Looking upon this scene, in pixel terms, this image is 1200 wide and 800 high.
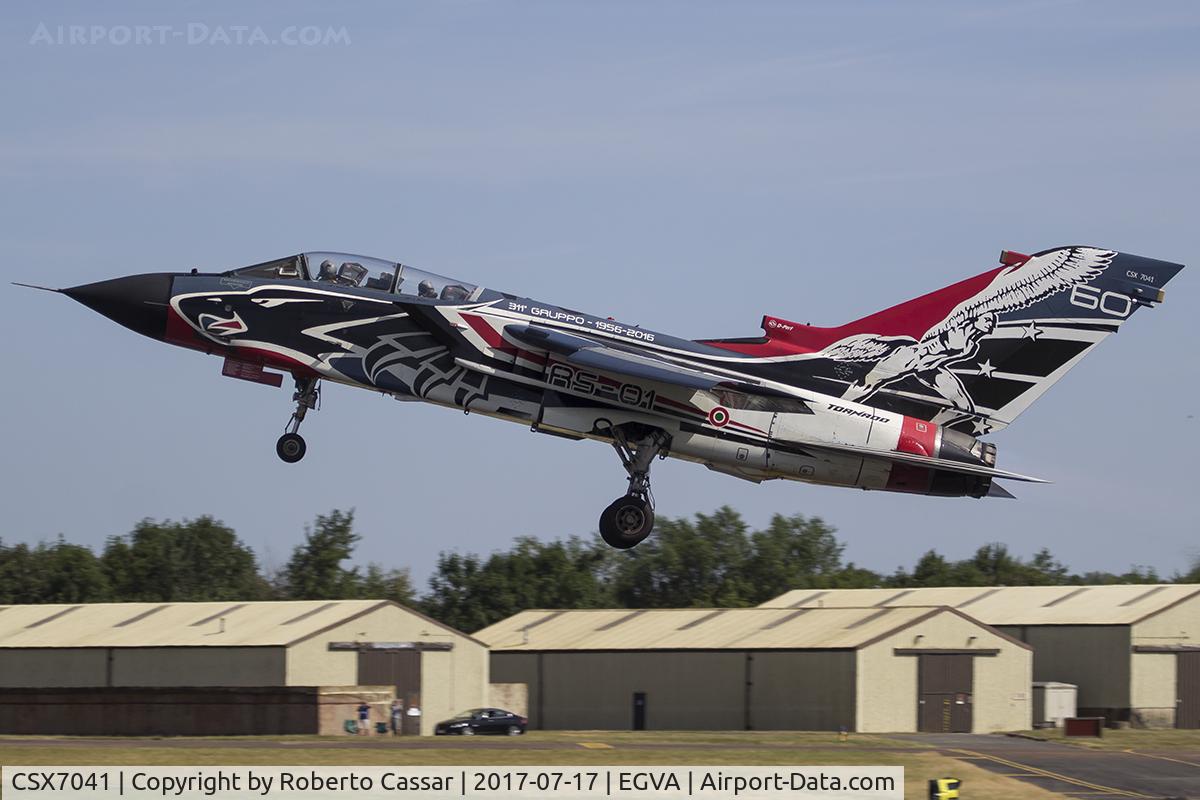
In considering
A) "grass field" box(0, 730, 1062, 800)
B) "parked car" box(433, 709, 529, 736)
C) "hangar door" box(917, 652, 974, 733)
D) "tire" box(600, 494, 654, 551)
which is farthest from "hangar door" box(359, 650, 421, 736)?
"tire" box(600, 494, 654, 551)

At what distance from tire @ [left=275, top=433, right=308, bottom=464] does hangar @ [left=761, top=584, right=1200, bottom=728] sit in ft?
119

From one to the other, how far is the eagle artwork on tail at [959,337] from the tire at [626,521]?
449cm

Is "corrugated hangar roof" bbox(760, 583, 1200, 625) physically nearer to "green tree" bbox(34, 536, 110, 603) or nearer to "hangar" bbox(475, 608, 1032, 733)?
"hangar" bbox(475, 608, 1032, 733)

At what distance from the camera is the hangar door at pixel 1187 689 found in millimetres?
56844

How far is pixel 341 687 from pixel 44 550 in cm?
5933

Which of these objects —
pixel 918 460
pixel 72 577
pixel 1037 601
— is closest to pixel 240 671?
pixel 918 460

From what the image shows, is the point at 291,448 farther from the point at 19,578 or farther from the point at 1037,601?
the point at 19,578

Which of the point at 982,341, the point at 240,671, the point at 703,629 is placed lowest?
the point at 240,671

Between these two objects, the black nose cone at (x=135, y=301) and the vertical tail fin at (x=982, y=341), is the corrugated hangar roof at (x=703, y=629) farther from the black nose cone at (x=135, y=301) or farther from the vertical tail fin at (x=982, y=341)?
the black nose cone at (x=135, y=301)

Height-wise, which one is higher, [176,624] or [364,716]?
[176,624]

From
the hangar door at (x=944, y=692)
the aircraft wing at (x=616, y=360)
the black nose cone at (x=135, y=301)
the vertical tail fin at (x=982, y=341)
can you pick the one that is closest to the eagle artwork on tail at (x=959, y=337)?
the vertical tail fin at (x=982, y=341)

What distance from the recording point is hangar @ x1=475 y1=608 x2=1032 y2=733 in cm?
5241

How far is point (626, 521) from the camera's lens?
3156 cm

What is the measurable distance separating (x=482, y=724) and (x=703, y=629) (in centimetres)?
1015
